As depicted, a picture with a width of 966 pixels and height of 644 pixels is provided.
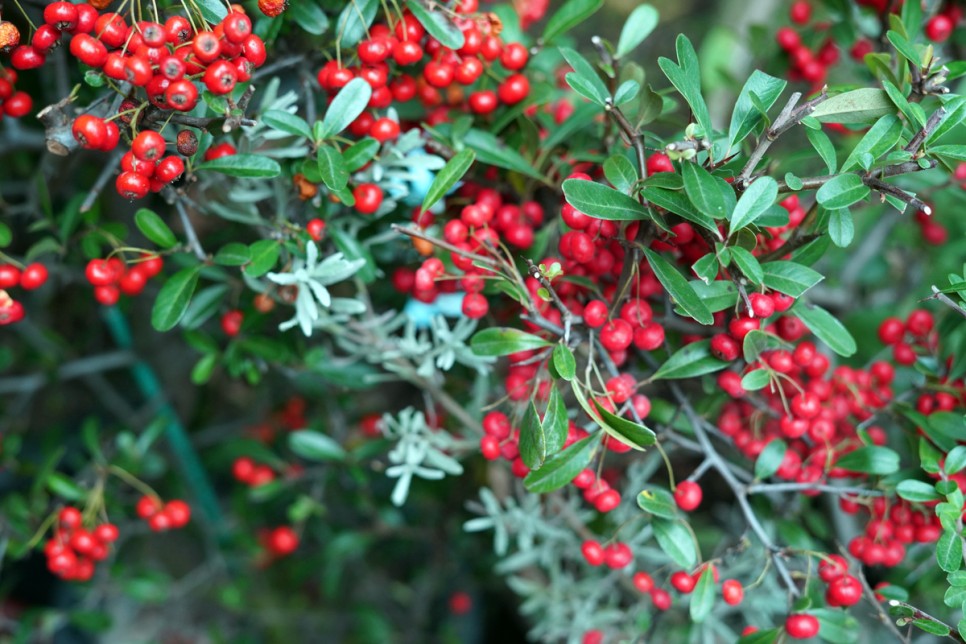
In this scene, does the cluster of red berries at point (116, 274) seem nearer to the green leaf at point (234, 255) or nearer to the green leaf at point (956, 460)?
the green leaf at point (234, 255)

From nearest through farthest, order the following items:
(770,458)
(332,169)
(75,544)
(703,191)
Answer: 1. (703,191)
2. (332,169)
3. (770,458)
4. (75,544)

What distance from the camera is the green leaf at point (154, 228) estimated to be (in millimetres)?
1040

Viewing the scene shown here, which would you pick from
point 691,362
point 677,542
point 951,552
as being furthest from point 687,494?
point 951,552

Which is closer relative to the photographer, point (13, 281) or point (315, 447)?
point (13, 281)

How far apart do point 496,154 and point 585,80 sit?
0.62 ft

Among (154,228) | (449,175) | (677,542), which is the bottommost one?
(677,542)

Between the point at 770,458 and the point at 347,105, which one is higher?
the point at 347,105

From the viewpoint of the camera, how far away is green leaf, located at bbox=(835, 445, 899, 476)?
39.8 inches

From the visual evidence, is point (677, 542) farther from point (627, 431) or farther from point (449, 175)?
point (449, 175)

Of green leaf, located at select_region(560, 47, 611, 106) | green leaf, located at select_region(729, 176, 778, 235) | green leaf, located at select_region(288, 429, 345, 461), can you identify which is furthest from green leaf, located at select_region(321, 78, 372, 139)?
green leaf, located at select_region(288, 429, 345, 461)

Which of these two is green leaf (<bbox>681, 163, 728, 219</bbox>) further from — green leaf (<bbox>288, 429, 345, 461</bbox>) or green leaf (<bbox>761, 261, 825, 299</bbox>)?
green leaf (<bbox>288, 429, 345, 461</bbox>)

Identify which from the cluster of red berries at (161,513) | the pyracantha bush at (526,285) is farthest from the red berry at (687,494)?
the cluster of red berries at (161,513)

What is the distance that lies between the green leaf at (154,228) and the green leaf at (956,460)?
1.02 meters

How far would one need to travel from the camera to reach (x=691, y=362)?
98 centimetres
